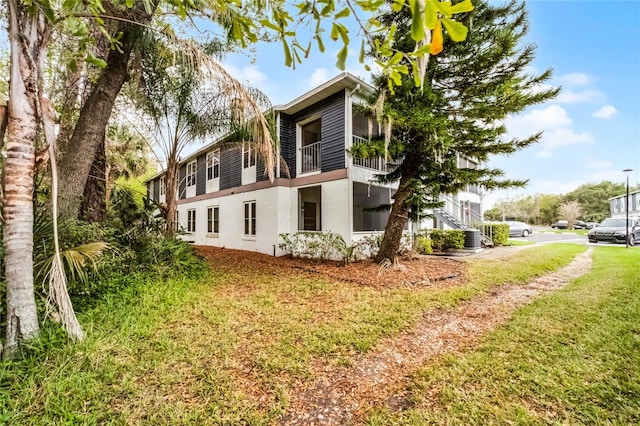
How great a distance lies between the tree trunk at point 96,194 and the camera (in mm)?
6138

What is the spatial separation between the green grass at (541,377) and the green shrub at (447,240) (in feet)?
22.8

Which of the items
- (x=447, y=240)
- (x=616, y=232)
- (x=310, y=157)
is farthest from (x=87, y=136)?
(x=616, y=232)

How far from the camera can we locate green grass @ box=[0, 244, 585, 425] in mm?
2320

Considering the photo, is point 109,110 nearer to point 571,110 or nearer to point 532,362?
point 532,362

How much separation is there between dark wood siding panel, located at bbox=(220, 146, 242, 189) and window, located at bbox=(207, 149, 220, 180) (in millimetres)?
477

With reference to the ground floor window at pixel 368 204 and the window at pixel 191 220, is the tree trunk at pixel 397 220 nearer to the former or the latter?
the ground floor window at pixel 368 204

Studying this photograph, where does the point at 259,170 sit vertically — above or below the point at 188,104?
below

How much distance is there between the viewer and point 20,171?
8.84 feet

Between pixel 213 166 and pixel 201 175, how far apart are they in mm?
1703

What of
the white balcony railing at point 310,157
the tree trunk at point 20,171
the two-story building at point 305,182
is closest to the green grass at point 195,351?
the tree trunk at point 20,171

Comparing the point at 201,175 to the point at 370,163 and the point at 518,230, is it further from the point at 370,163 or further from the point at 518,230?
the point at 518,230

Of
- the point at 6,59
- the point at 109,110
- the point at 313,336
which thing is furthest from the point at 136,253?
the point at 6,59

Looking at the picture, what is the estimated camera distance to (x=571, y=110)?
1500 cm

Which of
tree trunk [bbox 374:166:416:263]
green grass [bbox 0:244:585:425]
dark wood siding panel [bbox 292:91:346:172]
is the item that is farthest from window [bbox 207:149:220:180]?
tree trunk [bbox 374:166:416:263]
